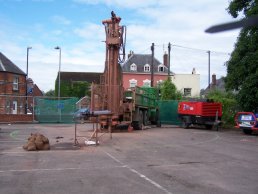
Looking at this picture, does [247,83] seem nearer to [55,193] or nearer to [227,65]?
[227,65]

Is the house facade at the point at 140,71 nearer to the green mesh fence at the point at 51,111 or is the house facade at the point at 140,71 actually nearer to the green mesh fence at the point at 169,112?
the green mesh fence at the point at 169,112

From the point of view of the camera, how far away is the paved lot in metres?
8.06

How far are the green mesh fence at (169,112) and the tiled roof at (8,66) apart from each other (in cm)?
2426

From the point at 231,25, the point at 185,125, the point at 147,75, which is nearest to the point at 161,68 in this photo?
the point at 147,75

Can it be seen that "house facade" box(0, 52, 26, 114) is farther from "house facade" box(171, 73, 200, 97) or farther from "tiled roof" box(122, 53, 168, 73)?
"house facade" box(171, 73, 200, 97)

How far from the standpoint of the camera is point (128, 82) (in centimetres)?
7556

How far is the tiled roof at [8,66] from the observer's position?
51.4 meters

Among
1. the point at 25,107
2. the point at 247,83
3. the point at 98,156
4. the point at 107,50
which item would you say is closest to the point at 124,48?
the point at 107,50

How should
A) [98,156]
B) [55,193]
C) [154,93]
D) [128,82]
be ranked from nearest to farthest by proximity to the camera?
[55,193] → [98,156] → [154,93] → [128,82]

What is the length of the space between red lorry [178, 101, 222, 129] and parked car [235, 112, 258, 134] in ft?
10.5

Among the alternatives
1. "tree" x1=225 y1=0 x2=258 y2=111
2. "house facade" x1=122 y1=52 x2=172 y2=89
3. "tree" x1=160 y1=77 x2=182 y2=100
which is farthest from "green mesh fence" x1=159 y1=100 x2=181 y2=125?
"house facade" x1=122 y1=52 x2=172 y2=89

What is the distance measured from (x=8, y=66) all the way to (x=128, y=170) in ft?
150

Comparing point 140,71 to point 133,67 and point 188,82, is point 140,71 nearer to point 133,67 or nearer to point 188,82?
point 133,67

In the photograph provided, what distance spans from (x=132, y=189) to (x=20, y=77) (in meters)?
48.7
